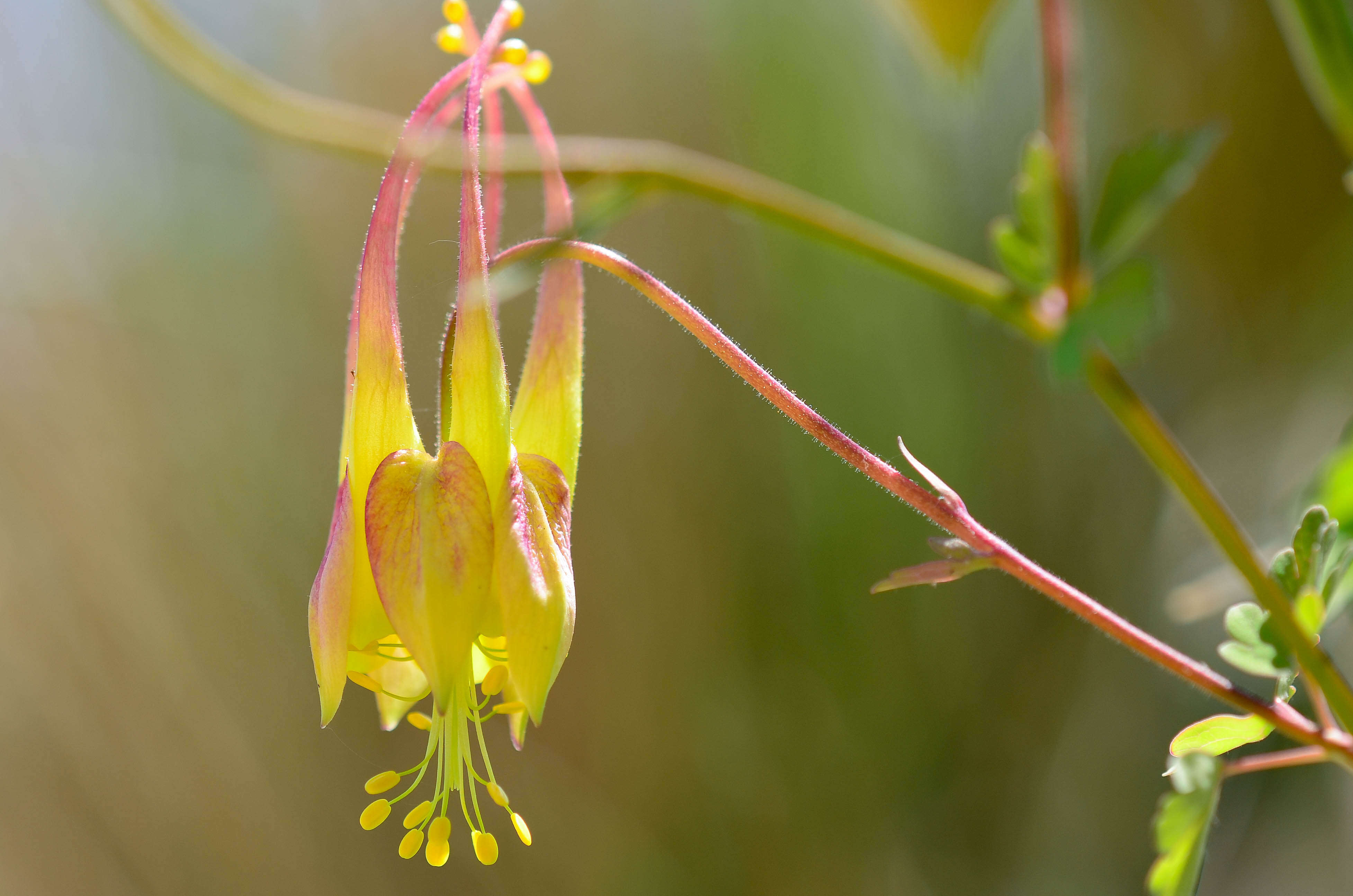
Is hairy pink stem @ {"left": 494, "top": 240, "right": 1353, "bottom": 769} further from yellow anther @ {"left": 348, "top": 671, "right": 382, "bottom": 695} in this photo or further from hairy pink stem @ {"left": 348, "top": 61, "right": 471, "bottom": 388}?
yellow anther @ {"left": 348, "top": 671, "right": 382, "bottom": 695}

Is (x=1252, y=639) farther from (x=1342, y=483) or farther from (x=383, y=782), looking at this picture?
(x=383, y=782)

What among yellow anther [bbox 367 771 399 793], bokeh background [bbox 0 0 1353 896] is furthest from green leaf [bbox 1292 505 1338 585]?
bokeh background [bbox 0 0 1353 896]

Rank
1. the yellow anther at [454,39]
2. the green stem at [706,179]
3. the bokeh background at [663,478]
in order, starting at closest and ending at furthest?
the yellow anther at [454,39]
the green stem at [706,179]
the bokeh background at [663,478]

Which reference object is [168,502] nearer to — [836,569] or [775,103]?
[836,569]

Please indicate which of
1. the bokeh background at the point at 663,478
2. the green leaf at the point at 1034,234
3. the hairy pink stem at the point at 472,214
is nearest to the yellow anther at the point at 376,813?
the hairy pink stem at the point at 472,214

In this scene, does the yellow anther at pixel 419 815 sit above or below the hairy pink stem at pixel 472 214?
below

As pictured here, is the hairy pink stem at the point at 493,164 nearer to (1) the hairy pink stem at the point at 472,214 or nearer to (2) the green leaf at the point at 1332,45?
(1) the hairy pink stem at the point at 472,214
